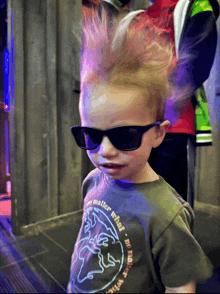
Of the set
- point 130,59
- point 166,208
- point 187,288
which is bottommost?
point 187,288

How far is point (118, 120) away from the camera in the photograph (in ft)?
1.27

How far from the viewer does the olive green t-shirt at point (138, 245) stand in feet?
1.30

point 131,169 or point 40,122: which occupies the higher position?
A: point 40,122

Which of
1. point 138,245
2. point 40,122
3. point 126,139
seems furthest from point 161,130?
point 40,122

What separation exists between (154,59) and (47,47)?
0.74 meters

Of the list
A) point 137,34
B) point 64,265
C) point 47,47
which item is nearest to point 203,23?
point 137,34

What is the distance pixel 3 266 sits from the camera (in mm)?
686

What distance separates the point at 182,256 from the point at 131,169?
0.61ft

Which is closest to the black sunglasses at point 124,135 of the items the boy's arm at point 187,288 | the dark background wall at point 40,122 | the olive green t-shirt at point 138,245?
the olive green t-shirt at point 138,245

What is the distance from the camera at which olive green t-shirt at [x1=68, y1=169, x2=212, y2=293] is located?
397 mm

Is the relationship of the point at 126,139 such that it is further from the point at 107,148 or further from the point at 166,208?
the point at 166,208

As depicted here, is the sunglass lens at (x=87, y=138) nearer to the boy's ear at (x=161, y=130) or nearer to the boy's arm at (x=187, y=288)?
the boy's ear at (x=161, y=130)

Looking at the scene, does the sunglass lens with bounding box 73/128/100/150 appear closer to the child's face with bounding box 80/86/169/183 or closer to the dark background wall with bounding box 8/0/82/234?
the child's face with bounding box 80/86/169/183

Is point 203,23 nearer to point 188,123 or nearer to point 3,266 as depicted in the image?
point 188,123
